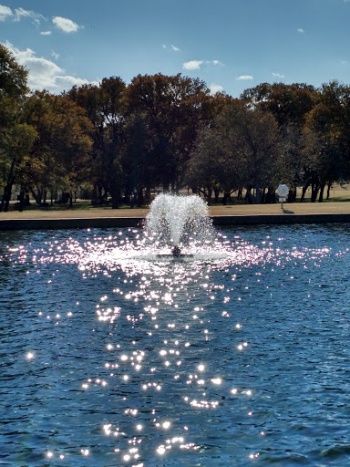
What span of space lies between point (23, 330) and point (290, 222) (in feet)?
105

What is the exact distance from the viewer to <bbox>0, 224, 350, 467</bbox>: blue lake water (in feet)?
31.1

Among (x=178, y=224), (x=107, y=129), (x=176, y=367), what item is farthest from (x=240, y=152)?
(x=176, y=367)

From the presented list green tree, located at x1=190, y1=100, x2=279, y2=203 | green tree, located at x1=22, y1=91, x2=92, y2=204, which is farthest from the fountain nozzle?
green tree, located at x1=190, y1=100, x2=279, y2=203

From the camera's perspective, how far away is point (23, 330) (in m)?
16.2

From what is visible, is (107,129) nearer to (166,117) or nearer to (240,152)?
(166,117)

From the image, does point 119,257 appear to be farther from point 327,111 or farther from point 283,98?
point 283,98

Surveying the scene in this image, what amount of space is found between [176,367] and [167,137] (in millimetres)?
79228

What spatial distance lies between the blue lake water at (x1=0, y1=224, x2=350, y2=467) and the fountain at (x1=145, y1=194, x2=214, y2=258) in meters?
11.1

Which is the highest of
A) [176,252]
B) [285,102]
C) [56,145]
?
[285,102]

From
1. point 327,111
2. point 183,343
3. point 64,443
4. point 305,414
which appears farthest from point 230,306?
point 327,111

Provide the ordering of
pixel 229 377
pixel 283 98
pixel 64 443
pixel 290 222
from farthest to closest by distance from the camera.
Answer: pixel 283 98
pixel 290 222
pixel 229 377
pixel 64 443

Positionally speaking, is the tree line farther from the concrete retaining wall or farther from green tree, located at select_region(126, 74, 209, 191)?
the concrete retaining wall

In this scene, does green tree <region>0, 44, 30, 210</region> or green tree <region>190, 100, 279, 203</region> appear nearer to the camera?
green tree <region>0, 44, 30, 210</region>

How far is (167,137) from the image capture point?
298 ft
